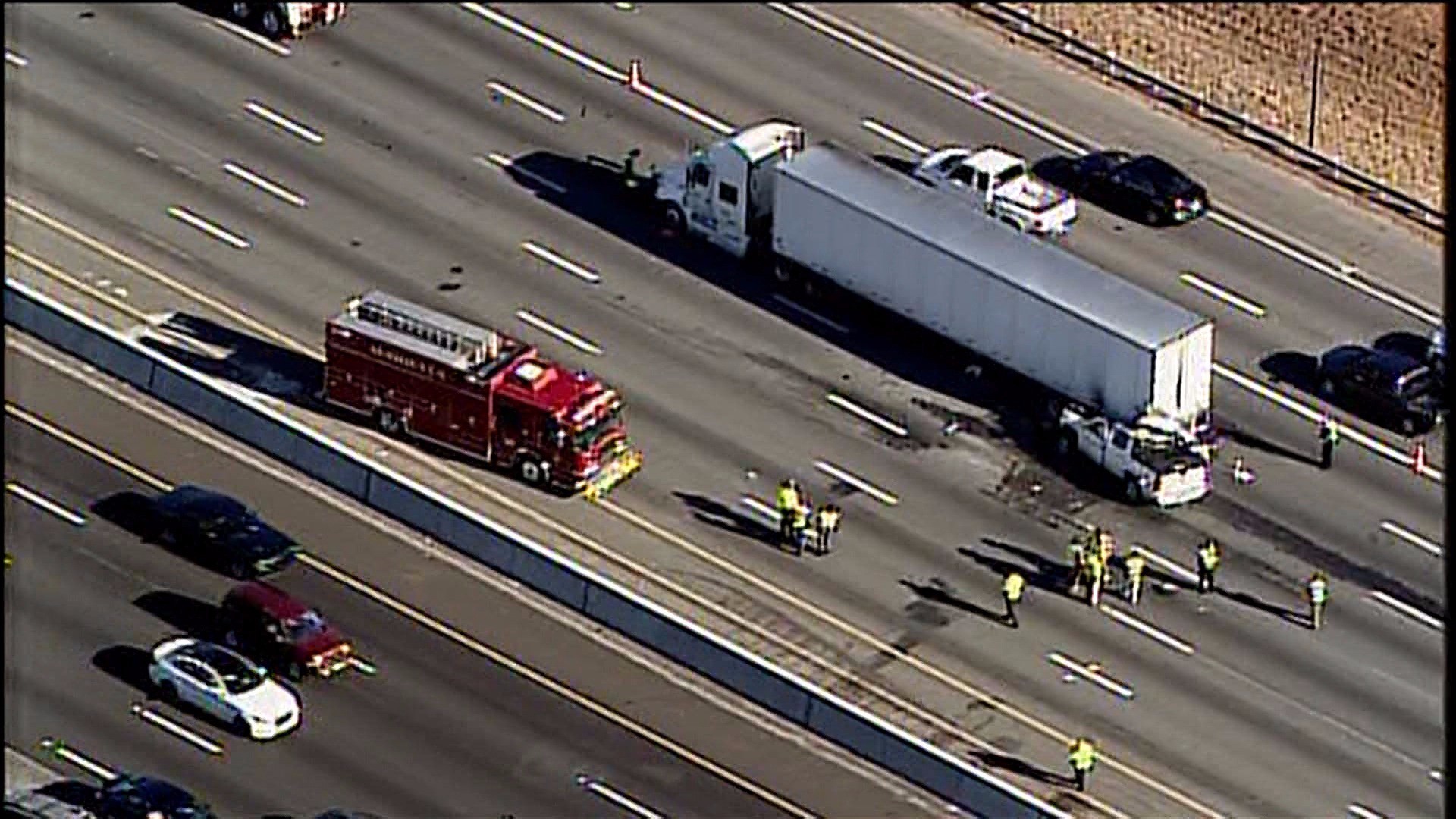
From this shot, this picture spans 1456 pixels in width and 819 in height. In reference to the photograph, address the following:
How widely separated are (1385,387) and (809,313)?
50.0ft

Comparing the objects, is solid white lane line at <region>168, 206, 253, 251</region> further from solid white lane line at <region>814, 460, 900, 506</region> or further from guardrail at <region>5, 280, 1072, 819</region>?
solid white lane line at <region>814, 460, 900, 506</region>

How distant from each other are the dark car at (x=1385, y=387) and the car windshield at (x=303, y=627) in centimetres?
2854

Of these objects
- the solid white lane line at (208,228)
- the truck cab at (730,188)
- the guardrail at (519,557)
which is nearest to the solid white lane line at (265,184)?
the solid white lane line at (208,228)

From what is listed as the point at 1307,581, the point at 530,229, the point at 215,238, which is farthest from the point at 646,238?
the point at 1307,581

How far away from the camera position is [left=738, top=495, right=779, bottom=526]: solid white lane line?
4749 inches

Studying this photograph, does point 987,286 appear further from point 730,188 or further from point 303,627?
point 303,627

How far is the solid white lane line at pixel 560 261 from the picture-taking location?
130500mm

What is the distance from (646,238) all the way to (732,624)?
18.8 m

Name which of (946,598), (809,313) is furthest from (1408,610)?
(809,313)

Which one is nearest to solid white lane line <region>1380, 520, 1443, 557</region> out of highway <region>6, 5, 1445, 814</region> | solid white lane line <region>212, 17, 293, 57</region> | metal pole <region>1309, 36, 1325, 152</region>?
highway <region>6, 5, 1445, 814</region>

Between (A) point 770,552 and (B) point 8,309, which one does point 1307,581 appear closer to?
(A) point 770,552

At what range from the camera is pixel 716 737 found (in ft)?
370

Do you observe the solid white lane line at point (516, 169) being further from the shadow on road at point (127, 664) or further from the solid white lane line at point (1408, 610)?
the solid white lane line at point (1408, 610)

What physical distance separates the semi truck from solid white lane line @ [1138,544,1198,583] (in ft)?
6.73
